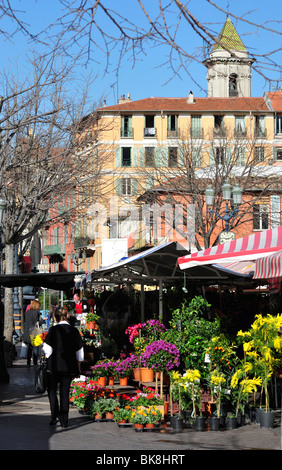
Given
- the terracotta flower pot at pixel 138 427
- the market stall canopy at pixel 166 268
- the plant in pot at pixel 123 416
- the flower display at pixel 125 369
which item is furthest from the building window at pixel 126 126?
the terracotta flower pot at pixel 138 427

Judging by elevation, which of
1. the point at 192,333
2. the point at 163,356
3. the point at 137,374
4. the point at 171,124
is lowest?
the point at 137,374

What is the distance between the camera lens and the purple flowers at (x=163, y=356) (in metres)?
13.3

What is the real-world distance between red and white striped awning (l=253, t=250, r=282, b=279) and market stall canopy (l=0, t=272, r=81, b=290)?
323 inches

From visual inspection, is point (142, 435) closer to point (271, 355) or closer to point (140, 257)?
point (271, 355)

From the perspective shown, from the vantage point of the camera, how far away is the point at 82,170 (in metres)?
31.1

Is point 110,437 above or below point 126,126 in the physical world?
below

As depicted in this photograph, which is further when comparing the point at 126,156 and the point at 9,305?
the point at 126,156

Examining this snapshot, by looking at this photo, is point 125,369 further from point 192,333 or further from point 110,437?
point 110,437

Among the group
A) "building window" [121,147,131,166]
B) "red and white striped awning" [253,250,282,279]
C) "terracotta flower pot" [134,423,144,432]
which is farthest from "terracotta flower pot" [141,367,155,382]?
"building window" [121,147,131,166]

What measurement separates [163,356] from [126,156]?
6725 cm

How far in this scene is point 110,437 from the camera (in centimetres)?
1127

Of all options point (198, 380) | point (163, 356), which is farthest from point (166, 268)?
point (198, 380)

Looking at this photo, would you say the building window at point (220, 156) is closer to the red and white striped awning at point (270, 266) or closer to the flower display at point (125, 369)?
the flower display at point (125, 369)
